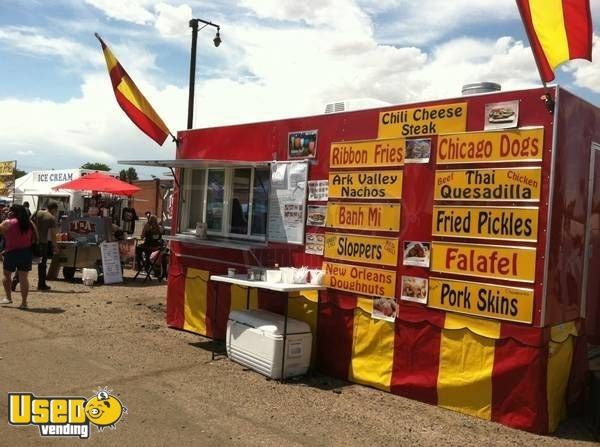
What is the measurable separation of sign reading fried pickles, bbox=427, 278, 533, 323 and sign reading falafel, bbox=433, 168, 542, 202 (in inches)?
32.2

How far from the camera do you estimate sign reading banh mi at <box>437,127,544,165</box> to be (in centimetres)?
491

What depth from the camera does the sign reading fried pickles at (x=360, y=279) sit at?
587cm

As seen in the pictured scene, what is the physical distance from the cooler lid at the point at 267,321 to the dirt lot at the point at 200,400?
1.77 ft

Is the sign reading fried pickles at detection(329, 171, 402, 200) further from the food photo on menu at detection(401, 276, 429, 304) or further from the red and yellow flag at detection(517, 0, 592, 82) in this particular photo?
the red and yellow flag at detection(517, 0, 592, 82)

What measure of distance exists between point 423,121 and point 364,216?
46.9 inches

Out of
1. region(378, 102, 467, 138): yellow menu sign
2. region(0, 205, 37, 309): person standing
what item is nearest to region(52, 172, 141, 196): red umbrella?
region(0, 205, 37, 309): person standing

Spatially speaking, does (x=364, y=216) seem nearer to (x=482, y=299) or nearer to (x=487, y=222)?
(x=487, y=222)

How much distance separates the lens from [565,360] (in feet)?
17.0

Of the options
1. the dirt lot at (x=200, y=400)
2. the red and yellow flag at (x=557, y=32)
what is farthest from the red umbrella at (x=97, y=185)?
the red and yellow flag at (x=557, y=32)

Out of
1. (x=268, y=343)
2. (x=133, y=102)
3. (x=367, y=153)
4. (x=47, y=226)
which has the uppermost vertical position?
(x=133, y=102)

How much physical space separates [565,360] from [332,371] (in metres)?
2.47

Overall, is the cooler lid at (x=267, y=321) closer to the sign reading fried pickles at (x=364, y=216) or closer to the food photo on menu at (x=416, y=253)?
the sign reading fried pickles at (x=364, y=216)

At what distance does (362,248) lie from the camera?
6.11 m

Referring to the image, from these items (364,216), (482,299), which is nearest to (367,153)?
(364,216)
